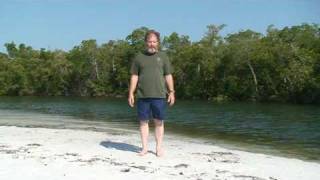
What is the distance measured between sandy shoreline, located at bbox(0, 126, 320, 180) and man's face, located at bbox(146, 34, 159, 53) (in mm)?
2076

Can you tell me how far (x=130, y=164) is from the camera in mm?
9234

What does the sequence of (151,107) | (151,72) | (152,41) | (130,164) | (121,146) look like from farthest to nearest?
(121,146) → (151,107) → (151,72) → (152,41) → (130,164)

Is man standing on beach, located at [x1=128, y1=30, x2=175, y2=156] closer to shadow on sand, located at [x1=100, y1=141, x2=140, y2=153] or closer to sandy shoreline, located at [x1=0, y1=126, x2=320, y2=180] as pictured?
sandy shoreline, located at [x1=0, y1=126, x2=320, y2=180]

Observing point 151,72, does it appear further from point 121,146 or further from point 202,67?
point 202,67

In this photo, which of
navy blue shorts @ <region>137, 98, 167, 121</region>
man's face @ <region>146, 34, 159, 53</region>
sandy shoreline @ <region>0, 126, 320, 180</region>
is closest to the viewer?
sandy shoreline @ <region>0, 126, 320, 180</region>

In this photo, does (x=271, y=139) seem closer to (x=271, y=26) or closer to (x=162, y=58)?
(x=162, y=58)

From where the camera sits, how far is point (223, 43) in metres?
92.1

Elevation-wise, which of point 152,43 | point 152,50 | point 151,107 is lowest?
point 151,107

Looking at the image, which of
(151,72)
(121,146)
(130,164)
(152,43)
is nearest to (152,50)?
(152,43)

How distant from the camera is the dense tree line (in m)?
73.9

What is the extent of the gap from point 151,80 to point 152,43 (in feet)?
2.35

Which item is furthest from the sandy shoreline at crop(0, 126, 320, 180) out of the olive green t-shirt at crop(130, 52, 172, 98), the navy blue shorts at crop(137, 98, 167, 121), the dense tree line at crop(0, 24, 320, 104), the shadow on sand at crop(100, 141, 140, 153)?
the dense tree line at crop(0, 24, 320, 104)

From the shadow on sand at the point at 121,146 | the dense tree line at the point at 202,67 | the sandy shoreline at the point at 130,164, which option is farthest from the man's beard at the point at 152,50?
the dense tree line at the point at 202,67

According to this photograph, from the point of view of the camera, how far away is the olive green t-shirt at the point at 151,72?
10.0 meters
